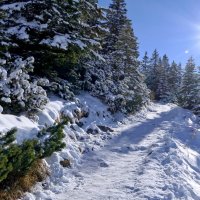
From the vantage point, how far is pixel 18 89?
1196cm

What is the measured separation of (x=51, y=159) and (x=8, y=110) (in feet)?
9.32

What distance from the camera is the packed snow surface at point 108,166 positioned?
969 centimetres

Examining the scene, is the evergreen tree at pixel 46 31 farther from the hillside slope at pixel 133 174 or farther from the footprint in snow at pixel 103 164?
the footprint in snow at pixel 103 164

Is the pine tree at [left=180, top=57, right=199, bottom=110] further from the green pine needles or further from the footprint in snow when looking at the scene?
the green pine needles

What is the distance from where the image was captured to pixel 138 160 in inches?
547

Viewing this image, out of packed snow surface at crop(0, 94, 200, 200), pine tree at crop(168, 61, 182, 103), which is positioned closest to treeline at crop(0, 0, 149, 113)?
packed snow surface at crop(0, 94, 200, 200)

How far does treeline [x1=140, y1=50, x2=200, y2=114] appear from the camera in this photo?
159 feet

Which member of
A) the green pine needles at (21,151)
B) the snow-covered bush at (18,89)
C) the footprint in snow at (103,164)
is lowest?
the footprint in snow at (103,164)

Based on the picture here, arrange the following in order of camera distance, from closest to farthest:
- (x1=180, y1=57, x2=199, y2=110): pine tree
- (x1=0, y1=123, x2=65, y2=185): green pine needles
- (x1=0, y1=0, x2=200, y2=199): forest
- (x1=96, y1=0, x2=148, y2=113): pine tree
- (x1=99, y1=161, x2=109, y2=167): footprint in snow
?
(x1=0, y1=123, x2=65, y2=185): green pine needles → (x1=0, y1=0, x2=200, y2=199): forest → (x1=99, y1=161, x2=109, y2=167): footprint in snow → (x1=96, y1=0, x2=148, y2=113): pine tree → (x1=180, y1=57, x2=199, y2=110): pine tree

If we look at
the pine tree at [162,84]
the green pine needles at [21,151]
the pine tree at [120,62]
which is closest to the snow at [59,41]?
the green pine needles at [21,151]

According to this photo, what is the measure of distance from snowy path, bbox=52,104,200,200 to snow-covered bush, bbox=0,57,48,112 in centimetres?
314

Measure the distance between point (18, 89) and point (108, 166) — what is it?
4559mm

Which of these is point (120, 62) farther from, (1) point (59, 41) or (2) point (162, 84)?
(2) point (162, 84)

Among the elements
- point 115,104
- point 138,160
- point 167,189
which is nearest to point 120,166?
point 138,160
